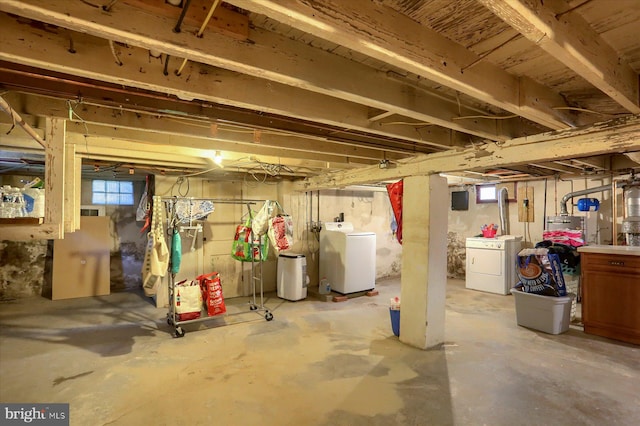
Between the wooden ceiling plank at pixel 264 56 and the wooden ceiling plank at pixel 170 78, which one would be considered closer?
the wooden ceiling plank at pixel 264 56

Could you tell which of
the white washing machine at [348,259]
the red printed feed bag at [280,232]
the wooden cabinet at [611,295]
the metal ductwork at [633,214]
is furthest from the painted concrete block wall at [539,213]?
the red printed feed bag at [280,232]

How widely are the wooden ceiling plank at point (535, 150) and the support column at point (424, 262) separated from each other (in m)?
0.17

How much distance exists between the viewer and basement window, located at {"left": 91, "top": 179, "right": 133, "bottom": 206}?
18.2 ft

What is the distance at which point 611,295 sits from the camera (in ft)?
11.0

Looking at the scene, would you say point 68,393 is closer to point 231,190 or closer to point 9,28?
point 9,28

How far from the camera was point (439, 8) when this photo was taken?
1.18 m

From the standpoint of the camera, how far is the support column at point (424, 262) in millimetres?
3031

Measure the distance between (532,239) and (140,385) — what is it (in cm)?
602

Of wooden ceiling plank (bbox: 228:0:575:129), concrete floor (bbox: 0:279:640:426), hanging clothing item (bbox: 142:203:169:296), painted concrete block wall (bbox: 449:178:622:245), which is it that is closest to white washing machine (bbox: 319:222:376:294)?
concrete floor (bbox: 0:279:640:426)

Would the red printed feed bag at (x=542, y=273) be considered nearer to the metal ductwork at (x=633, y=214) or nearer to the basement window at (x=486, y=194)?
the metal ductwork at (x=633, y=214)

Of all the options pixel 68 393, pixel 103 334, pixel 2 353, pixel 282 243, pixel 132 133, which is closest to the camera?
pixel 68 393

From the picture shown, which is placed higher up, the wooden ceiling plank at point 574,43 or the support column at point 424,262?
the wooden ceiling plank at point 574,43

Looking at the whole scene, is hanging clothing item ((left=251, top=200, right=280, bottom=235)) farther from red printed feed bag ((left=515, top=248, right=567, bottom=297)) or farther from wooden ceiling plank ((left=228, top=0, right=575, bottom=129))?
red printed feed bag ((left=515, top=248, right=567, bottom=297))

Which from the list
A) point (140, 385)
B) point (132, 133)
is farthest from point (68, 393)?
point (132, 133)
